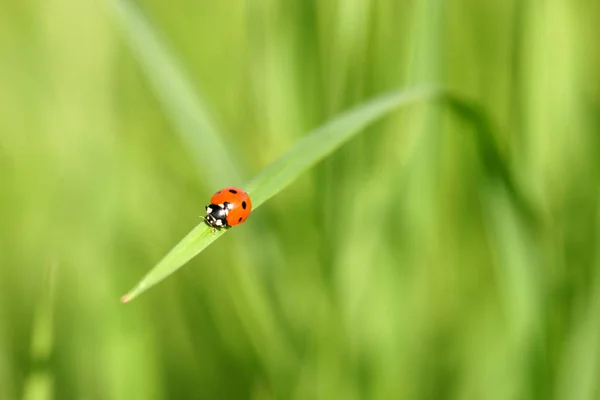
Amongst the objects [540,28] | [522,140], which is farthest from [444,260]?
[540,28]

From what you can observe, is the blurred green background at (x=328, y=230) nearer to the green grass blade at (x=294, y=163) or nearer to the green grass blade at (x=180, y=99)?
the green grass blade at (x=180, y=99)

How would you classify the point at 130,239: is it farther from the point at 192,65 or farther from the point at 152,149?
the point at 192,65

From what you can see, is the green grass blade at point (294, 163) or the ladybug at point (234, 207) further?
the ladybug at point (234, 207)

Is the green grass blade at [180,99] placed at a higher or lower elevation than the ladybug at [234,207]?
higher

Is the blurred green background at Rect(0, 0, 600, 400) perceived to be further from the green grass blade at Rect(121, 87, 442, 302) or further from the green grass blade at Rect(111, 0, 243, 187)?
the green grass blade at Rect(121, 87, 442, 302)

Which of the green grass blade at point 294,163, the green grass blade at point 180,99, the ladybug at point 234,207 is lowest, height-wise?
the green grass blade at point 294,163

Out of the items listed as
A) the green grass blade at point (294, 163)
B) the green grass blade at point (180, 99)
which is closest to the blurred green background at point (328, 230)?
the green grass blade at point (180, 99)

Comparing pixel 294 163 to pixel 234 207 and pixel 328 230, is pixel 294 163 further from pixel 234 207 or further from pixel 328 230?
pixel 328 230
